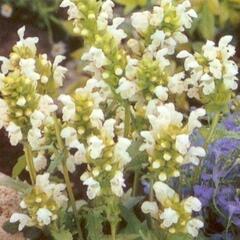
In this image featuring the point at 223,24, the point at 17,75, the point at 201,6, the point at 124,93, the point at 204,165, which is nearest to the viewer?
the point at 17,75

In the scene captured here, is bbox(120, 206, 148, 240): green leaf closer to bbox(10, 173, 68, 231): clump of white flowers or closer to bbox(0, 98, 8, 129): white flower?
bbox(10, 173, 68, 231): clump of white flowers

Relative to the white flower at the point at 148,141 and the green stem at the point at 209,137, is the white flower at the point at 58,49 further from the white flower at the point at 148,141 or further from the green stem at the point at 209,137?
the white flower at the point at 148,141

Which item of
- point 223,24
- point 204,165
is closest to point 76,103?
point 204,165

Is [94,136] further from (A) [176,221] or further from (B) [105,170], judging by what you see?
(A) [176,221]

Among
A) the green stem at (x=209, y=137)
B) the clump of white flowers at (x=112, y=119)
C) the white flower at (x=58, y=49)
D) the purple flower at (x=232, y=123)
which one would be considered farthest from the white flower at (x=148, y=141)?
the white flower at (x=58, y=49)

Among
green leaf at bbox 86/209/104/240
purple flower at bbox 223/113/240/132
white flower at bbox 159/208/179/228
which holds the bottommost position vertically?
purple flower at bbox 223/113/240/132

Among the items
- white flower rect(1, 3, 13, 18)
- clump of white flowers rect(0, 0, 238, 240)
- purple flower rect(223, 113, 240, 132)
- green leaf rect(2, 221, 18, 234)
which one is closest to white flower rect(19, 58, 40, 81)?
clump of white flowers rect(0, 0, 238, 240)
